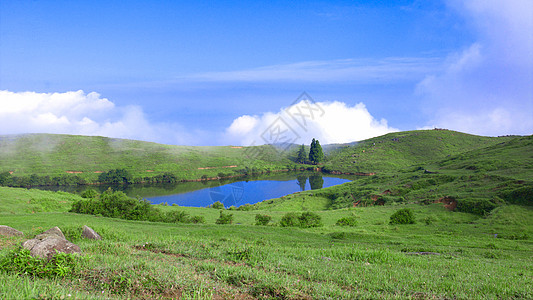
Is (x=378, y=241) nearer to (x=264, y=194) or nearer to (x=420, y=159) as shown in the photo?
(x=264, y=194)

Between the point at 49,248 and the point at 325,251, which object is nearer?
the point at 49,248

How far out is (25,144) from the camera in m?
129

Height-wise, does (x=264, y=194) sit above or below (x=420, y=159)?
below

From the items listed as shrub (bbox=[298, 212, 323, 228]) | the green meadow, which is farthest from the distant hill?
shrub (bbox=[298, 212, 323, 228])

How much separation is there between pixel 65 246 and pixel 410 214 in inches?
1008

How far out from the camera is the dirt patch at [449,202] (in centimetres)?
2856

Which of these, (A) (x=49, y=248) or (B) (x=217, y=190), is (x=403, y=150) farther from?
(A) (x=49, y=248)

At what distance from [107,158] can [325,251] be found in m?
131

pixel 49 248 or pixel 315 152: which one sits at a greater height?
pixel 315 152

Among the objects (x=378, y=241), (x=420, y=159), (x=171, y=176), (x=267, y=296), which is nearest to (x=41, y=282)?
(x=267, y=296)

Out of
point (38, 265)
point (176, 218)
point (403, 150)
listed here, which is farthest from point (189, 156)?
point (38, 265)

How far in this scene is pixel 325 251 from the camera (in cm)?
1113

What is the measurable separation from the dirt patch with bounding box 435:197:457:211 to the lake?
42.5 m

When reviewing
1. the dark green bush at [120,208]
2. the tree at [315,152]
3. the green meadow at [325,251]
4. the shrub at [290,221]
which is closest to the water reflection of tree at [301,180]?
the tree at [315,152]
